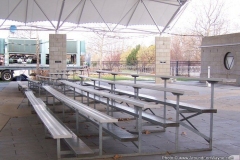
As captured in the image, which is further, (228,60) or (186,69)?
(186,69)

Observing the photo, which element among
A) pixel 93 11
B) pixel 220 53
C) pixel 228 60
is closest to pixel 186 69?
pixel 220 53

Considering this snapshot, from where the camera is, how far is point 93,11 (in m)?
18.0

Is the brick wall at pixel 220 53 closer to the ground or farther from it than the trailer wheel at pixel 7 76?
farther from it

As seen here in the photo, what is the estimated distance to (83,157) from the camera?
489cm

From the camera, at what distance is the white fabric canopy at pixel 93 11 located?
16.8 meters

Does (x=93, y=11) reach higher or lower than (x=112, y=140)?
higher

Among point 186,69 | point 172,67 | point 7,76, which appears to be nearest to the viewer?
point 7,76

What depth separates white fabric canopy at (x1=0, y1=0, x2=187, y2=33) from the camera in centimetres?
1675

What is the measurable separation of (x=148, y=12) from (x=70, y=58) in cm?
960

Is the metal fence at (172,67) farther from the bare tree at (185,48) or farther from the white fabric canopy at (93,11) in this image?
the bare tree at (185,48)

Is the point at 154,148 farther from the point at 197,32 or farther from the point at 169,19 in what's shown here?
the point at 197,32

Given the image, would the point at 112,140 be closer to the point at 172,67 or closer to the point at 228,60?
the point at 228,60

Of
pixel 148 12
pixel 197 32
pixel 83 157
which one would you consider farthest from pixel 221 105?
pixel 197 32

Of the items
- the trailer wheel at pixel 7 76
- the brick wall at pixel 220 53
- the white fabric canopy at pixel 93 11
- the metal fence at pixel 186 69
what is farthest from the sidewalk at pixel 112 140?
the metal fence at pixel 186 69
